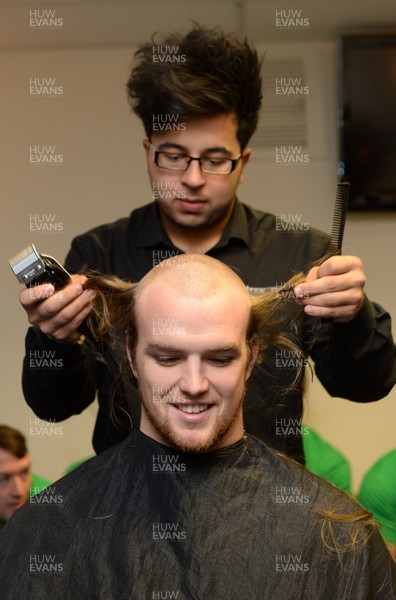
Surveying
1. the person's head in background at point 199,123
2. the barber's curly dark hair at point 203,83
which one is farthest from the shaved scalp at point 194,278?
the barber's curly dark hair at point 203,83

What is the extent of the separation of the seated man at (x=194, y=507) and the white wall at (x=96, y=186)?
92.0 inches

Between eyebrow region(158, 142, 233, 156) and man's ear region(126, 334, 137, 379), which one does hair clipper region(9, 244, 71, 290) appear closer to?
man's ear region(126, 334, 137, 379)

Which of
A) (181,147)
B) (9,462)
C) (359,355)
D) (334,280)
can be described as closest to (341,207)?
(334,280)

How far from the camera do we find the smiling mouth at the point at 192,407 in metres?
1.96

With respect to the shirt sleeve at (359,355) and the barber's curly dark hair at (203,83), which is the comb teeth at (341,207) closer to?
the shirt sleeve at (359,355)

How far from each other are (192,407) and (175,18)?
2613mm

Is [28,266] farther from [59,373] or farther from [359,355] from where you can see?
[359,355]

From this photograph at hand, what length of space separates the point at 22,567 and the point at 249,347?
2.23 ft

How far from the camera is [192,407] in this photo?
1965mm

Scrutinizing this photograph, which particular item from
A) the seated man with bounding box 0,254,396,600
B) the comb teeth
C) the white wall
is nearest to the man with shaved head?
the comb teeth

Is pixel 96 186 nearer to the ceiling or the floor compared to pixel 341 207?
nearer to the floor

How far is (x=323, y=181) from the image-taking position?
14.7 ft

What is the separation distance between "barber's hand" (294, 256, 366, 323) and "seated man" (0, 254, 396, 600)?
125mm

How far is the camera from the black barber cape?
1.94 meters
